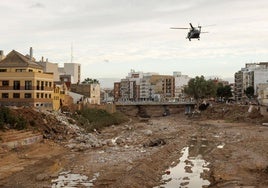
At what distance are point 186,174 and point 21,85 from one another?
136ft

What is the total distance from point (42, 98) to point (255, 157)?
40460 mm

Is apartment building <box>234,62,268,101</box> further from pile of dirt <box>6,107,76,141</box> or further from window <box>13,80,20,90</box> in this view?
pile of dirt <box>6,107,76,141</box>

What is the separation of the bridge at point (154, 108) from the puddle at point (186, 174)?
84.4 metres

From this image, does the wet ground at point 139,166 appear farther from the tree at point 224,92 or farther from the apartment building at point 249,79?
the tree at point 224,92

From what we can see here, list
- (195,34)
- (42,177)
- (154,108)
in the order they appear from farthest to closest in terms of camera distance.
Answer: (154,108)
(195,34)
(42,177)

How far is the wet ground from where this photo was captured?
1235 inches

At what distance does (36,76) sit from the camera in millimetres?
68750

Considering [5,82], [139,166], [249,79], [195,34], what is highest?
[195,34]

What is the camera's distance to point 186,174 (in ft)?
117

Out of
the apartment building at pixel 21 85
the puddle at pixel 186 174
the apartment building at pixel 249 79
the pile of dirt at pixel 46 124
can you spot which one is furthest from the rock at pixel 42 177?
the apartment building at pixel 249 79

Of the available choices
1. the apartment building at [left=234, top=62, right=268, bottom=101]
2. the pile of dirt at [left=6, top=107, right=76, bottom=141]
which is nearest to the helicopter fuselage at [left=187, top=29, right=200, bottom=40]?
the pile of dirt at [left=6, top=107, right=76, bottom=141]

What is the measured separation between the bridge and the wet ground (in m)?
73.8

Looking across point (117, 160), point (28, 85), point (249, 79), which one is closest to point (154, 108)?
point (249, 79)

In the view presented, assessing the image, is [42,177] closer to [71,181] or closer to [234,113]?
[71,181]
